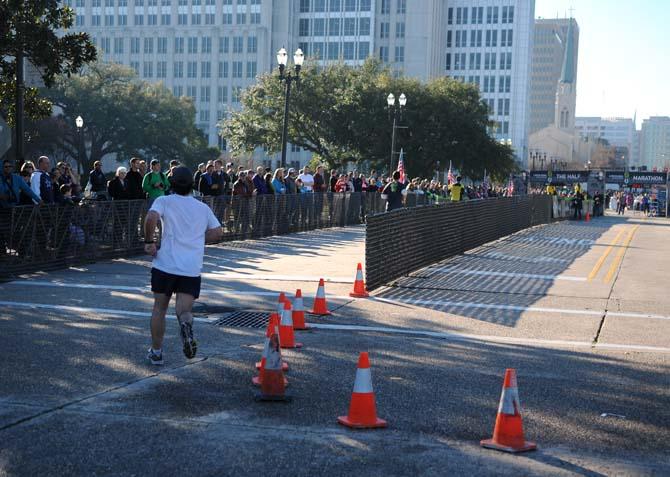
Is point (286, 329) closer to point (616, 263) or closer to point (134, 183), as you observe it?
point (134, 183)

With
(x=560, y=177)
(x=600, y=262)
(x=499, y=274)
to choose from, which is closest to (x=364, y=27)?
(x=560, y=177)

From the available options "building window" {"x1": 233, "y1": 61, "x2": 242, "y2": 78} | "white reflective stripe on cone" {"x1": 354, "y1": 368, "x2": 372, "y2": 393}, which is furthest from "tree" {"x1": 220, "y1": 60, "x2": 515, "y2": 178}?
"building window" {"x1": 233, "y1": 61, "x2": 242, "y2": 78}

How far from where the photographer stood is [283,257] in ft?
65.6

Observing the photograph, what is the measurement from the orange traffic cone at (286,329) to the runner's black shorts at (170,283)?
134 cm

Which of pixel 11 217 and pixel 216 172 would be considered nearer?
pixel 11 217

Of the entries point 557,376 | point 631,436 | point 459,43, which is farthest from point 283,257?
point 459,43

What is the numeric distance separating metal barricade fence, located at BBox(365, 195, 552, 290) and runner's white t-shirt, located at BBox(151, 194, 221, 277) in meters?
6.51

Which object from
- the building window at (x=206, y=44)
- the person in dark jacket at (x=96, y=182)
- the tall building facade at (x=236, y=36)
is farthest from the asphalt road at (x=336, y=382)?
the building window at (x=206, y=44)

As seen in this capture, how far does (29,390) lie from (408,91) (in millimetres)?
61313

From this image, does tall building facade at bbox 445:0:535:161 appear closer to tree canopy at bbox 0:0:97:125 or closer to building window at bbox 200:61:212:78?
building window at bbox 200:61:212:78

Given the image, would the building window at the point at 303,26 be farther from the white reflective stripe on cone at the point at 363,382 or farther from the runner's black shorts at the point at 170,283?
the white reflective stripe on cone at the point at 363,382

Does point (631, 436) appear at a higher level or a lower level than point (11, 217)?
lower

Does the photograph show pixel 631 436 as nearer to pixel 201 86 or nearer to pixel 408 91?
pixel 408 91

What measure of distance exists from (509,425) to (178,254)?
3384 millimetres
